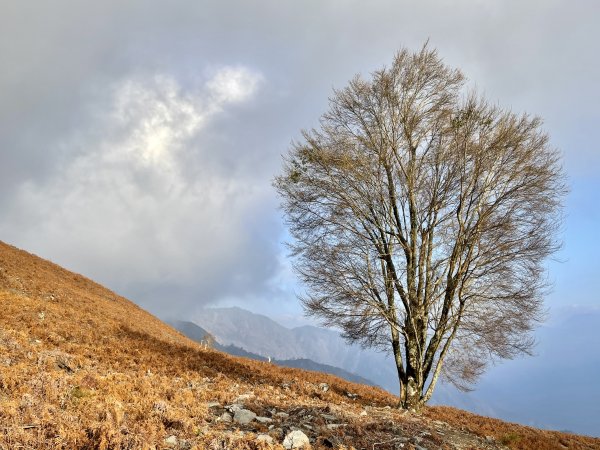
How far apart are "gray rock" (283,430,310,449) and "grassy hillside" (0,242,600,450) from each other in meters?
0.27

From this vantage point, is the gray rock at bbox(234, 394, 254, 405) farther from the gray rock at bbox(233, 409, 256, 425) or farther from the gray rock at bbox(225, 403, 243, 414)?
the gray rock at bbox(233, 409, 256, 425)

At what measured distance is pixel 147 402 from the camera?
834 cm

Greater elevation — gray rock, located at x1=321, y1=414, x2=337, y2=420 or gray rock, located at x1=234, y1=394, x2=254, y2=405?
gray rock, located at x1=321, y1=414, x2=337, y2=420

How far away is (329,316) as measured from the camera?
14.2 metres

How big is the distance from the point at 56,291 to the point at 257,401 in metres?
19.8

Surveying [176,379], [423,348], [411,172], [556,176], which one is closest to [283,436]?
[176,379]

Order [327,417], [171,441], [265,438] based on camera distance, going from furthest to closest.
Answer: [327,417], [265,438], [171,441]

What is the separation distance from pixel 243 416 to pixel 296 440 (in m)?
1.76

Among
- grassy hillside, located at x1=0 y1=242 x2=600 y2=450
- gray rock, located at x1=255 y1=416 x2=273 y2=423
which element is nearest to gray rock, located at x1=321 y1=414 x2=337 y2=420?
grassy hillside, located at x1=0 y1=242 x2=600 y2=450

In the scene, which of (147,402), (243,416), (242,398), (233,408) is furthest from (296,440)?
(242,398)

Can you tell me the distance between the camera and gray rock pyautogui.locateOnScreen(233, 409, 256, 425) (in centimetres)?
817

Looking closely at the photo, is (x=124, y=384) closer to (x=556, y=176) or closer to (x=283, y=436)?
(x=283, y=436)

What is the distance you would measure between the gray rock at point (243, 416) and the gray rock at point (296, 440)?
1.36m

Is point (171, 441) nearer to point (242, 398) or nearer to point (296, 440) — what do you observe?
point (296, 440)
